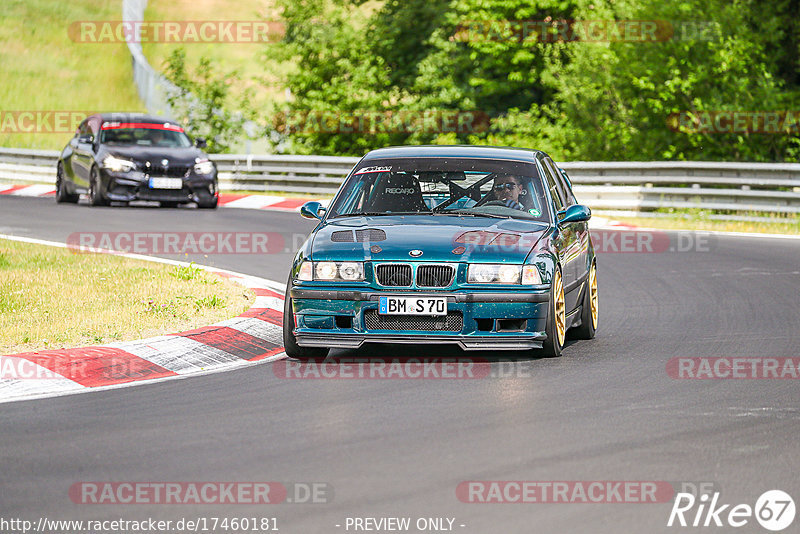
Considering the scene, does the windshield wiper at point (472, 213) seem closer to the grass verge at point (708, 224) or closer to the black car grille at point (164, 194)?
the grass verge at point (708, 224)

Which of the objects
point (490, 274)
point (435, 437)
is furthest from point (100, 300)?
point (435, 437)

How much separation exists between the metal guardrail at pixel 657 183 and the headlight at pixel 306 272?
47.3 feet

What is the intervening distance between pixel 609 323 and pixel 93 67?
64.1m

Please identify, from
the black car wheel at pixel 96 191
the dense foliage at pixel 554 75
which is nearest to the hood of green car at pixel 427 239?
the black car wheel at pixel 96 191

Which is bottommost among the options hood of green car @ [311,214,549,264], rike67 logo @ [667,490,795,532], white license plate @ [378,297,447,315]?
rike67 logo @ [667,490,795,532]

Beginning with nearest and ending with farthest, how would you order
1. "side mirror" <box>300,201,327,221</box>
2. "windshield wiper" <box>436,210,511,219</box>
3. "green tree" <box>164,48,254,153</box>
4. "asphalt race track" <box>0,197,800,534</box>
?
"asphalt race track" <box>0,197,800,534</box>, "windshield wiper" <box>436,210,511,219</box>, "side mirror" <box>300,201,327,221</box>, "green tree" <box>164,48,254,153</box>

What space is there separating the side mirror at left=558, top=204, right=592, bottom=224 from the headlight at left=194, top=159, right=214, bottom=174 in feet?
48.6

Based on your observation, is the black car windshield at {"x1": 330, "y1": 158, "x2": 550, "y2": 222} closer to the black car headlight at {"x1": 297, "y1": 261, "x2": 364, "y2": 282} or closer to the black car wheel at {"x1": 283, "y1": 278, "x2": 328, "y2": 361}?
the black car headlight at {"x1": 297, "y1": 261, "x2": 364, "y2": 282}

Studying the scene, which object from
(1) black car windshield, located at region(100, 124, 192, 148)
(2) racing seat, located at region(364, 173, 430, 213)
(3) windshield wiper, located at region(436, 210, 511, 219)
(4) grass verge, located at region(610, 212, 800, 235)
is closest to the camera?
(3) windshield wiper, located at region(436, 210, 511, 219)

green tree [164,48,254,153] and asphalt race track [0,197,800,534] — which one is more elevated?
green tree [164,48,254,153]

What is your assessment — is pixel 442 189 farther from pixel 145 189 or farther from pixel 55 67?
pixel 55 67

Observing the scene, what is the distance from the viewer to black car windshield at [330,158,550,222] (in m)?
10.3

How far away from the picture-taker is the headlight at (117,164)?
949 inches

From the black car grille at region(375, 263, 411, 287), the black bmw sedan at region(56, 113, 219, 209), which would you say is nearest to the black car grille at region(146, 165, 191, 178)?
the black bmw sedan at region(56, 113, 219, 209)
